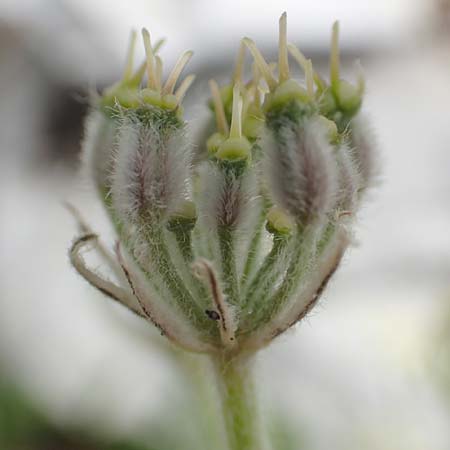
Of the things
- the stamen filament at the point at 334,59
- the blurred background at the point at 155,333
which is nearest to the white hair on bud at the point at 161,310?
the stamen filament at the point at 334,59

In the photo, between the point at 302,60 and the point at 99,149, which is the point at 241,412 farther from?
the point at 302,60

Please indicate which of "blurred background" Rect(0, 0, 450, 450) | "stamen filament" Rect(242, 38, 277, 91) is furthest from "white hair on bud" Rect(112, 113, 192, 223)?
"blurred background" Rect(0, 0, 450, 450)

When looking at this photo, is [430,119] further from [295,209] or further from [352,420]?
[295,209]

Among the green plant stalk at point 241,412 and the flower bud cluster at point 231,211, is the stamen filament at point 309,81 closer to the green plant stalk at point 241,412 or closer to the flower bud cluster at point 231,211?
the flower bud cluster at point 231,211

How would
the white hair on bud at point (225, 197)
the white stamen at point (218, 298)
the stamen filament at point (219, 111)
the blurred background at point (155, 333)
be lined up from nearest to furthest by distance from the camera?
1. the white stamen at point (218, 298)
2. the white hair on bud at point (225, 197)
3. the stamen filament at point (219, 111)
4. the blurred background at point (155, 333)

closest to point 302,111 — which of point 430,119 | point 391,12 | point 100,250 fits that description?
point 100,250

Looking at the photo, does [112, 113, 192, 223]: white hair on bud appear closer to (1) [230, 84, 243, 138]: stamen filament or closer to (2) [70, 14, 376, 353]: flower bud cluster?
(2) [70, 14, 376, 353]: flower bud cluster

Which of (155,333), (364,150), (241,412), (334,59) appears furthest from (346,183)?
(155,333)
